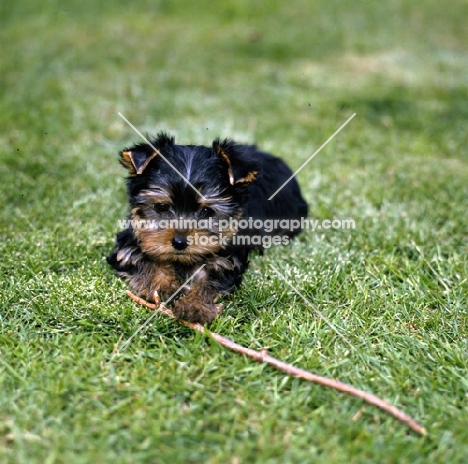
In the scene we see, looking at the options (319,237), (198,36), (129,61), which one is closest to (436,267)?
(319,237)

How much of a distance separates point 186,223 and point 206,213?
0.56ft

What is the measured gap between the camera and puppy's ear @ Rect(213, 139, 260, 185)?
396 cm

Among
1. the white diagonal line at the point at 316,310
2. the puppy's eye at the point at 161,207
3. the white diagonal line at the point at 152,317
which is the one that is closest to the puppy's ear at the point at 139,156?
the puppy's eye at the point at 161,207

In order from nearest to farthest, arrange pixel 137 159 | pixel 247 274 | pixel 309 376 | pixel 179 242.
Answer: pixel 309 376, pixel 179 242, pixel 137 159, pixel 247 274

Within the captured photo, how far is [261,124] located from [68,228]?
3747 millimetres

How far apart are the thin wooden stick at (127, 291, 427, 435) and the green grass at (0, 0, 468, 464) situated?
2.0 inches

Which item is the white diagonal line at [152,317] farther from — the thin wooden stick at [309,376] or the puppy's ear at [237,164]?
the puppy's ear at [237,164]

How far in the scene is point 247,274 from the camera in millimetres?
4578

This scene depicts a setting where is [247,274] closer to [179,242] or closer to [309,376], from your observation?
[179,242]

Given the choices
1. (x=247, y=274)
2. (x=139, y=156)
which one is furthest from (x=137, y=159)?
(x=247, y=274)

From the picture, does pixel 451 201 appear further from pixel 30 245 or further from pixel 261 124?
pixel 30 245

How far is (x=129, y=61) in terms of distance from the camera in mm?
10258

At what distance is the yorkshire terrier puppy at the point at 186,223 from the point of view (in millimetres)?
3875

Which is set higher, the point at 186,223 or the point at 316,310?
the point at 186,223
